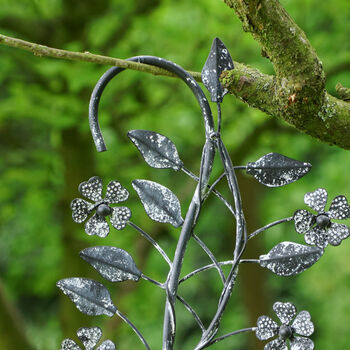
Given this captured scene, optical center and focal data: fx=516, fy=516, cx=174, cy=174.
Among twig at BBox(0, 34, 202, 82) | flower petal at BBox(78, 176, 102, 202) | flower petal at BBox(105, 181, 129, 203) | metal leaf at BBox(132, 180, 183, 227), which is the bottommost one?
metal leaf at BBox(132, 180, 183, 227)

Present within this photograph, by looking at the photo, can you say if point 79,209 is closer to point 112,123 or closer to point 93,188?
point 93,188

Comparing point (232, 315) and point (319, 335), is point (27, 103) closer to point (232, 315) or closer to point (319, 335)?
point (232, 315)

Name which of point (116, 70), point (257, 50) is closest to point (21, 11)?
point (257, 50)

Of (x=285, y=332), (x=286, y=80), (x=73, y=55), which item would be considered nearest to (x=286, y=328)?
(x=285, y=332)

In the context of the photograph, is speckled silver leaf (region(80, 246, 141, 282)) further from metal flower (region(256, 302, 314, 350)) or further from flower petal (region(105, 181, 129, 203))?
metal flower (region(256, 302, 314, 350))

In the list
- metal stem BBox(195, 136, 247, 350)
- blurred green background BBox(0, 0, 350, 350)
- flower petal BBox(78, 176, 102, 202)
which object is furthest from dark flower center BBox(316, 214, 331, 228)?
blurred green background BBox(0, 0, 350, 350)

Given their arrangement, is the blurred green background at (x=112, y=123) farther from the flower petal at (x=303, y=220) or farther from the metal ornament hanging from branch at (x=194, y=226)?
the flower petal at (x=303, y=220)
